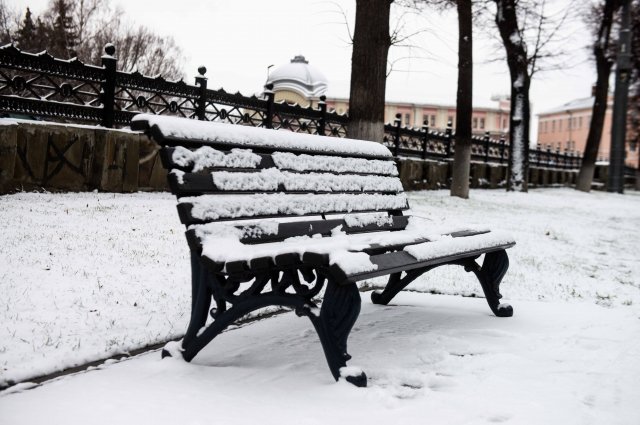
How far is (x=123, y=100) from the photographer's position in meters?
9.65

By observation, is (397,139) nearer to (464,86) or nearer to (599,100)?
(464,86)

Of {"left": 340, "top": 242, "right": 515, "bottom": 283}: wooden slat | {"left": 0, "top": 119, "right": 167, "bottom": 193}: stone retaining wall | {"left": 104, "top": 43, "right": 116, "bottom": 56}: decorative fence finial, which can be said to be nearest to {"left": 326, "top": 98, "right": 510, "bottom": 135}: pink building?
{"left": 104, "top": 43, "right": 116, "bottom": 56}: decorative fence finial

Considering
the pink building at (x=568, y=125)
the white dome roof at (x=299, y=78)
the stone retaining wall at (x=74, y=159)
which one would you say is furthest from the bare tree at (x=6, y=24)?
the pink building at (x=568, y=125)

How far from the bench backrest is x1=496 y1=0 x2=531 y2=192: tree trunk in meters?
14.0

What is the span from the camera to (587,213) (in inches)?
558

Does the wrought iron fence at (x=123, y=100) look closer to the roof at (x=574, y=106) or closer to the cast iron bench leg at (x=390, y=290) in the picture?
the cast iron bench leg at (x=390, y=290)

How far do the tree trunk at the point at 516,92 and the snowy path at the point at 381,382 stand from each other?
14182 mm

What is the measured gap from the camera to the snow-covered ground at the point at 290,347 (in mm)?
2332

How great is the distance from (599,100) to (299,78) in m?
25.7

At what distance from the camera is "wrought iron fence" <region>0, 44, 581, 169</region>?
7973mm

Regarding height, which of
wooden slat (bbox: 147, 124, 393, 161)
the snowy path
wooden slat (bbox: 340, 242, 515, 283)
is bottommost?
the snowy path

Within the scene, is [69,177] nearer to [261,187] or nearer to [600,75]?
[261,187]

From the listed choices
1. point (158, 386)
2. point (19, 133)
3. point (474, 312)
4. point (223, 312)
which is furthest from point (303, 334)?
point (19, 133)

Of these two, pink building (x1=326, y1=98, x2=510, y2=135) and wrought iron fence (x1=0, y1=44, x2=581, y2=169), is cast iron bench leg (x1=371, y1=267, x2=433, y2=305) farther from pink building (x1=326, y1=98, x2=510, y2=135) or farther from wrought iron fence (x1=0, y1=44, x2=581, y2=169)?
pink building (x1=326, y1=98, x2=510, y2=135)
